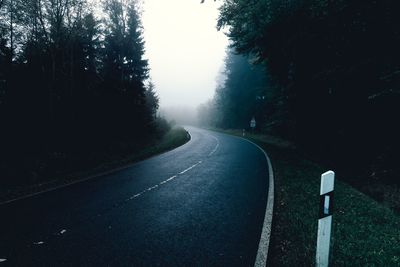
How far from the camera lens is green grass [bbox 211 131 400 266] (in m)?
3.86

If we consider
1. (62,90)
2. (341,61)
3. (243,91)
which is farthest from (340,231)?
(243,91)

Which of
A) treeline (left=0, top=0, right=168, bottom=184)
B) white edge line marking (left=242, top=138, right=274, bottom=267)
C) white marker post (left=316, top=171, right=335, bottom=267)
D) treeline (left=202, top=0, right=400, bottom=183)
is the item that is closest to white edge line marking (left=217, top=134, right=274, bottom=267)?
white edge line marking (left=242, top=138, right=274, bottom=267)

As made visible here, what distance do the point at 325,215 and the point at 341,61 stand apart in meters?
8.74

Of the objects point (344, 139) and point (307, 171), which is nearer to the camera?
point (307, 171)

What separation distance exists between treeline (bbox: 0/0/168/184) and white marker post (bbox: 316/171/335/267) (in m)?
12.1

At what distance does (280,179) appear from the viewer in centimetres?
970

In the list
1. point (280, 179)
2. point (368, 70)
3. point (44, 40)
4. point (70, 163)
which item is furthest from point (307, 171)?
point (44, 40)

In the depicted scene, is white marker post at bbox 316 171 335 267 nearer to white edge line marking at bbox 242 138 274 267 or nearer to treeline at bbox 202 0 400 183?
white edge line marking at bbox 242 138 274 267

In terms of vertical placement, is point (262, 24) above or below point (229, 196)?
above

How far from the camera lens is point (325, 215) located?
3.19 metres

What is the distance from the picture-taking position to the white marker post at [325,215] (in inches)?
122

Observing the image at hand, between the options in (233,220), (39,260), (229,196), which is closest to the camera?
(39,260)

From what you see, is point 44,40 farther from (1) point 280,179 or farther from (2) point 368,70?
(2) point 368,70

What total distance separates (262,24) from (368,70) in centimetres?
451
